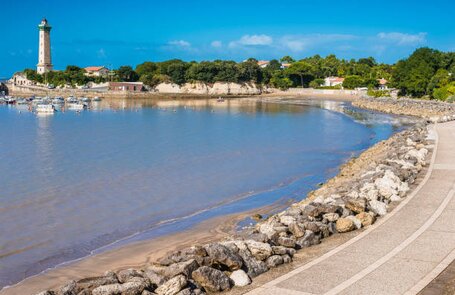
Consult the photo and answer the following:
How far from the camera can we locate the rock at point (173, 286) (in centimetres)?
795

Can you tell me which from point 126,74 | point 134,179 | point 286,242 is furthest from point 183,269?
point 126,74

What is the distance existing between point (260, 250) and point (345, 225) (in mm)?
2593

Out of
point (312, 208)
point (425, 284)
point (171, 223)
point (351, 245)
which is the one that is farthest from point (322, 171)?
point (425, 284)

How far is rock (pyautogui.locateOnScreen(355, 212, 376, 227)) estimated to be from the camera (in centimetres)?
1177

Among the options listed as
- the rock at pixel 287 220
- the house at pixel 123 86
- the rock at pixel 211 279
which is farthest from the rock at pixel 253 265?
the house at pixel 123 86

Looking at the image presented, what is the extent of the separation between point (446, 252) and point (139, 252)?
24.9 feet

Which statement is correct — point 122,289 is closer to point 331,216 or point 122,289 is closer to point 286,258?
point 286,258

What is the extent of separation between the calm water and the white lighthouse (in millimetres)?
121993

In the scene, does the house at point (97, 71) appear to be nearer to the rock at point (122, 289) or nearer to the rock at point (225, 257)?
the rock at point (225, 257)

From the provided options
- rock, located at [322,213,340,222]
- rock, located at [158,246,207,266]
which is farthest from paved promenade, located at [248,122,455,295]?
rock, located at [158,246,207,266]

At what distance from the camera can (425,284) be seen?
27.1ft

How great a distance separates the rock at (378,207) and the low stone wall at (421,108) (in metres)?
34.7

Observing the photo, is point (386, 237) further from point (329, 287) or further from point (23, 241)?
point (23, 241)

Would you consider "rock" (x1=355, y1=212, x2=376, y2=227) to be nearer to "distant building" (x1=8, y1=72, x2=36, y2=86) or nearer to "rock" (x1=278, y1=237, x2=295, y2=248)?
"rock" (x1=278, y1=237, x2=295, y2=248)
